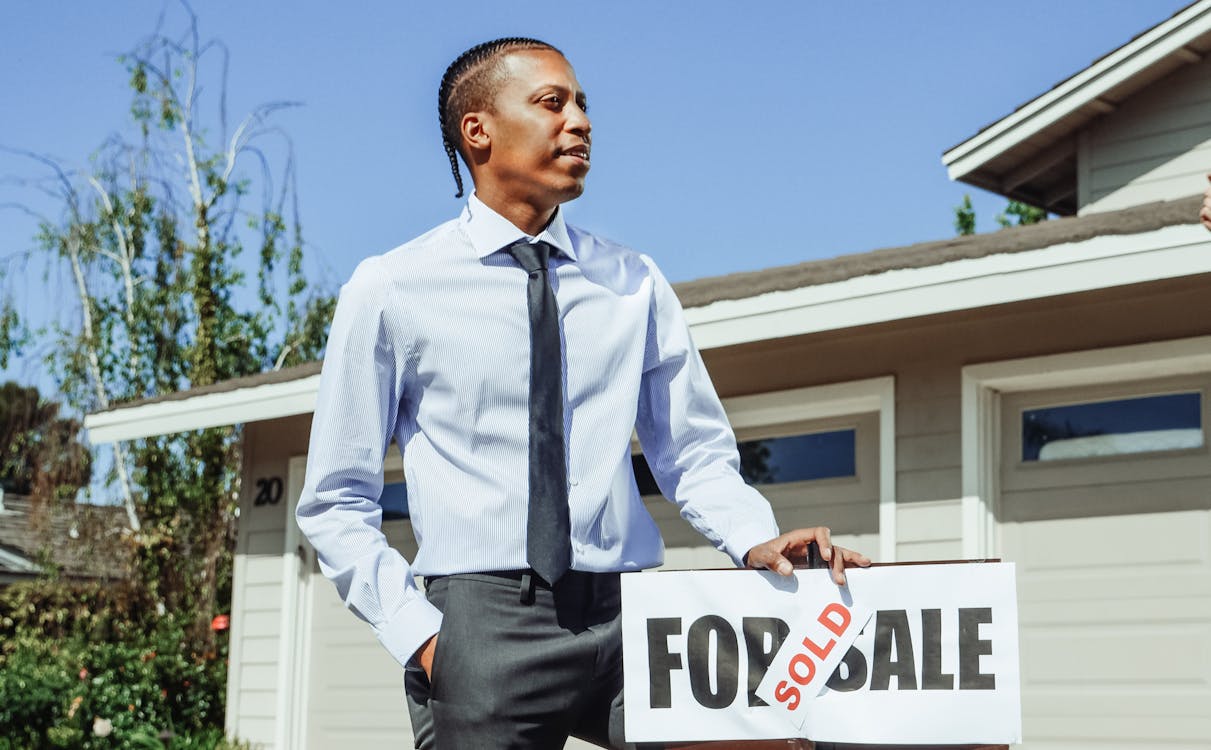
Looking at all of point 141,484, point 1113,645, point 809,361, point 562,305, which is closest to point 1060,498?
point 1113,645

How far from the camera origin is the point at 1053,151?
11.1m

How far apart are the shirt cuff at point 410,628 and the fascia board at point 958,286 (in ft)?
15.8

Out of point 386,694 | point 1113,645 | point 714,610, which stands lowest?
point 386,694

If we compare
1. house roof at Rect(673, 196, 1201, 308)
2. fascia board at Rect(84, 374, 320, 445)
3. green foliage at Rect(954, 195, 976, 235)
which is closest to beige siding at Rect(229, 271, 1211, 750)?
house roof at Rect(673, 196, 1201, 308)

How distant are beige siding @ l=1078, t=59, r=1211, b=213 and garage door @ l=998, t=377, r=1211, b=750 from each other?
3327mm

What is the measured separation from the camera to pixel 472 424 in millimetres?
2113

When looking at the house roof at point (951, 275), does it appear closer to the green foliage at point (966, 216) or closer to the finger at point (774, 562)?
the finger at point (774, 562)

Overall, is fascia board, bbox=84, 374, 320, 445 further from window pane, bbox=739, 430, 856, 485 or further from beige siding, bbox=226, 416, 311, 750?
window pane, bbox=739, 430, 856, 485

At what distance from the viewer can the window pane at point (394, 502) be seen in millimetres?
9906

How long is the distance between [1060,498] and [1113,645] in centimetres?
73

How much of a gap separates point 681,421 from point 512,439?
13.0 inches

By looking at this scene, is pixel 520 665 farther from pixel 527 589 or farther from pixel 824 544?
pixel 824 544

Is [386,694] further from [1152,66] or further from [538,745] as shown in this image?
[538,745]

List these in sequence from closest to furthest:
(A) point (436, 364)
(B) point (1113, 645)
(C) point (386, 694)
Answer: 1. (A) point (436, 364)
2. (B) point (1113, 645)
3. (C) point (386, 694)
